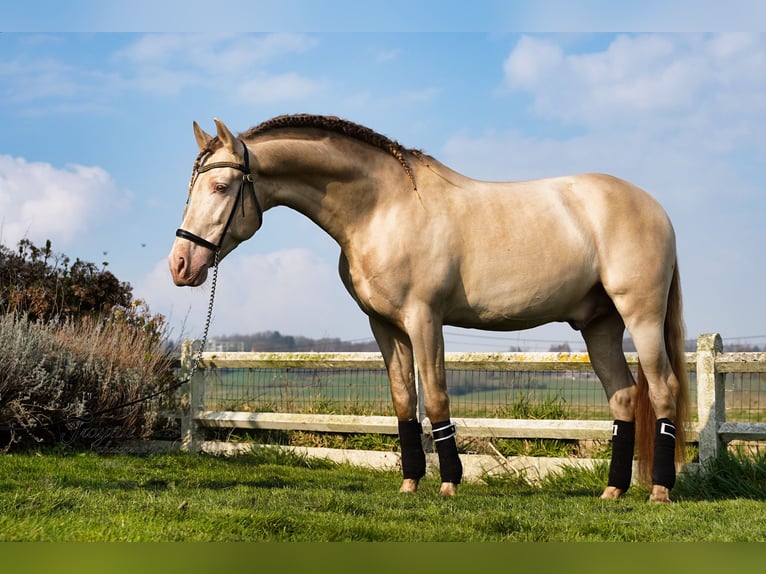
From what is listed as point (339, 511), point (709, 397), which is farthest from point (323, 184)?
point (709, 397)

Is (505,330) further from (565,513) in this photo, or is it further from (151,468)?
(151,468)

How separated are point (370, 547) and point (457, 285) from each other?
2.91 metres

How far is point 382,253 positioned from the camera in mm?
4914

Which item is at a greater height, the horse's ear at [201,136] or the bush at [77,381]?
the horse's ear at [201,136]

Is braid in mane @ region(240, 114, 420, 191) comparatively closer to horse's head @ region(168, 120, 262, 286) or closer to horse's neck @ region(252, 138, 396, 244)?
horse's neck @ region(252, 138, 396, 244)

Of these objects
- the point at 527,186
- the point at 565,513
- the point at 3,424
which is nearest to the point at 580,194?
the point at 527,186

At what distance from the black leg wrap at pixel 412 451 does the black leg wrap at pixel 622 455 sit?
142 cm

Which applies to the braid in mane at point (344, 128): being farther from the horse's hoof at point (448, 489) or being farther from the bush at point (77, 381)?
the bush at point (77, 381)

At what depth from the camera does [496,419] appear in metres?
7.53

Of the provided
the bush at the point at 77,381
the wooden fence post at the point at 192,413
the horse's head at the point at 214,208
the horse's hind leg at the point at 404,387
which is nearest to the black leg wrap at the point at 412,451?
the horse's hind leg at the point at 404,387

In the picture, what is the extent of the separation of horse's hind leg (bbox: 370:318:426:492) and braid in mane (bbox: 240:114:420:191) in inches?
39.3

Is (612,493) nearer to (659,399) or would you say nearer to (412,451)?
(659,399)

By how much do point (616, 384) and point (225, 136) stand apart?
10.8 feet

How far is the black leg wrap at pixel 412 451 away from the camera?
529 centimetres
